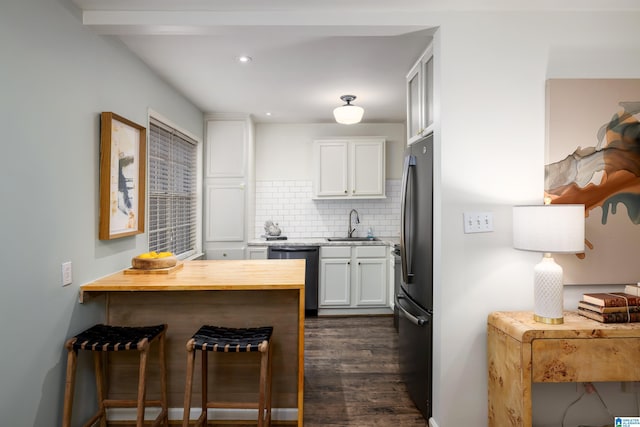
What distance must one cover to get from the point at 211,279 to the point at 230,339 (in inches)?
15.5

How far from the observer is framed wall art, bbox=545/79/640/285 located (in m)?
2.17

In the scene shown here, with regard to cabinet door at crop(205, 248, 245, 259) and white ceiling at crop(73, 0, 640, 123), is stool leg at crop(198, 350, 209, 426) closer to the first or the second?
white ceiling at crop(73, 0, 640, 123)

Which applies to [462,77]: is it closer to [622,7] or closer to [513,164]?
[513,164]

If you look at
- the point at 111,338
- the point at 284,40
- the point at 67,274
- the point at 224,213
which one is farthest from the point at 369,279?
the point at 67,274

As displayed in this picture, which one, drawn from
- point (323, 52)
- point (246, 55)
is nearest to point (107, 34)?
point (246, 55)

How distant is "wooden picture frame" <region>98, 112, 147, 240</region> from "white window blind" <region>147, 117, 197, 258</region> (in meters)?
0.38

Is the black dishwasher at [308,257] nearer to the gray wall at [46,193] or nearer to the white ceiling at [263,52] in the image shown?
the white ceiling at [263,52]

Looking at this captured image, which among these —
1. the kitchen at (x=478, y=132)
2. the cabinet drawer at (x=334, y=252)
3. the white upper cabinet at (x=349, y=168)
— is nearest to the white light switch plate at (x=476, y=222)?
the kitchen at (x=478, y=132)

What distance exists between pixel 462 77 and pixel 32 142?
230 cm

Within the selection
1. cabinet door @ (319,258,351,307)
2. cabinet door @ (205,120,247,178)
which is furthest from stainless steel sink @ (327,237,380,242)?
cabinet door @ (205,120,247,178)

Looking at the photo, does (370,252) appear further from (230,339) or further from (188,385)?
(188,385)

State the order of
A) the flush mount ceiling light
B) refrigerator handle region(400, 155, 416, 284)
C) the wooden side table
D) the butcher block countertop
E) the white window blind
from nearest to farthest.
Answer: the wooden side table
the butcher block countertop
refrigerator handle region(400, 155, 416, 284)
the white window blind
the flush mount ceiling light

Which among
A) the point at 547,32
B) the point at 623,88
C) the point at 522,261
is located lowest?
the point at 522,261

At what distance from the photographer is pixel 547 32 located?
2.20 metres
